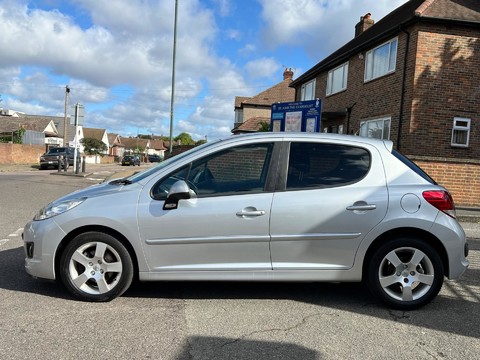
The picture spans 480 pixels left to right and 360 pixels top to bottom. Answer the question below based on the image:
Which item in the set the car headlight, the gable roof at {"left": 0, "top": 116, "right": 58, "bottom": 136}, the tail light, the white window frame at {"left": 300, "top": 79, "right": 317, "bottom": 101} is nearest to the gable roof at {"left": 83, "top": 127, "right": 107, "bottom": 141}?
the gable roof at {"left": 0, "top": 116, "right": 58, "bottom": 136}

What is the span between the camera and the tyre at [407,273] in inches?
165

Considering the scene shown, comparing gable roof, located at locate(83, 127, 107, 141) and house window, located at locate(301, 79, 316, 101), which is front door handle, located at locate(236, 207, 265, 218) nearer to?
house window, located at locate(301, 79, 316, 101)

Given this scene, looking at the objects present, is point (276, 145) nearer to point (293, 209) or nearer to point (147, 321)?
point (293, 209)

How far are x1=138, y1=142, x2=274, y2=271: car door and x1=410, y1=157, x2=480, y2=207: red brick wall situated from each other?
32.8 feet

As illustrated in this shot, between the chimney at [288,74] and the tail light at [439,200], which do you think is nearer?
the tail light at [439,200]

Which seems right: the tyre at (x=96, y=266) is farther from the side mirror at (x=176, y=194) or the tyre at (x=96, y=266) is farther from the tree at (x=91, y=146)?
the tree at (x=91, y=146)

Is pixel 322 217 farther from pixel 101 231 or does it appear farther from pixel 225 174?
pixel 101 231

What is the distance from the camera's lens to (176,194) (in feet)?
13.3

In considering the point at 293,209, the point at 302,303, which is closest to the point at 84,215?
the point at 293,209

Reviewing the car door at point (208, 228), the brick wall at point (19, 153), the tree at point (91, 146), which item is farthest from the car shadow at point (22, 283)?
the tree at point (91, 146)

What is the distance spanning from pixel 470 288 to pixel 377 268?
5.17ft

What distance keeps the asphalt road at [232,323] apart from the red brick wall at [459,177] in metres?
8.36

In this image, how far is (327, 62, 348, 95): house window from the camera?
63.1 ft

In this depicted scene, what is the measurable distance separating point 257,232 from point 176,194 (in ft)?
2.74
